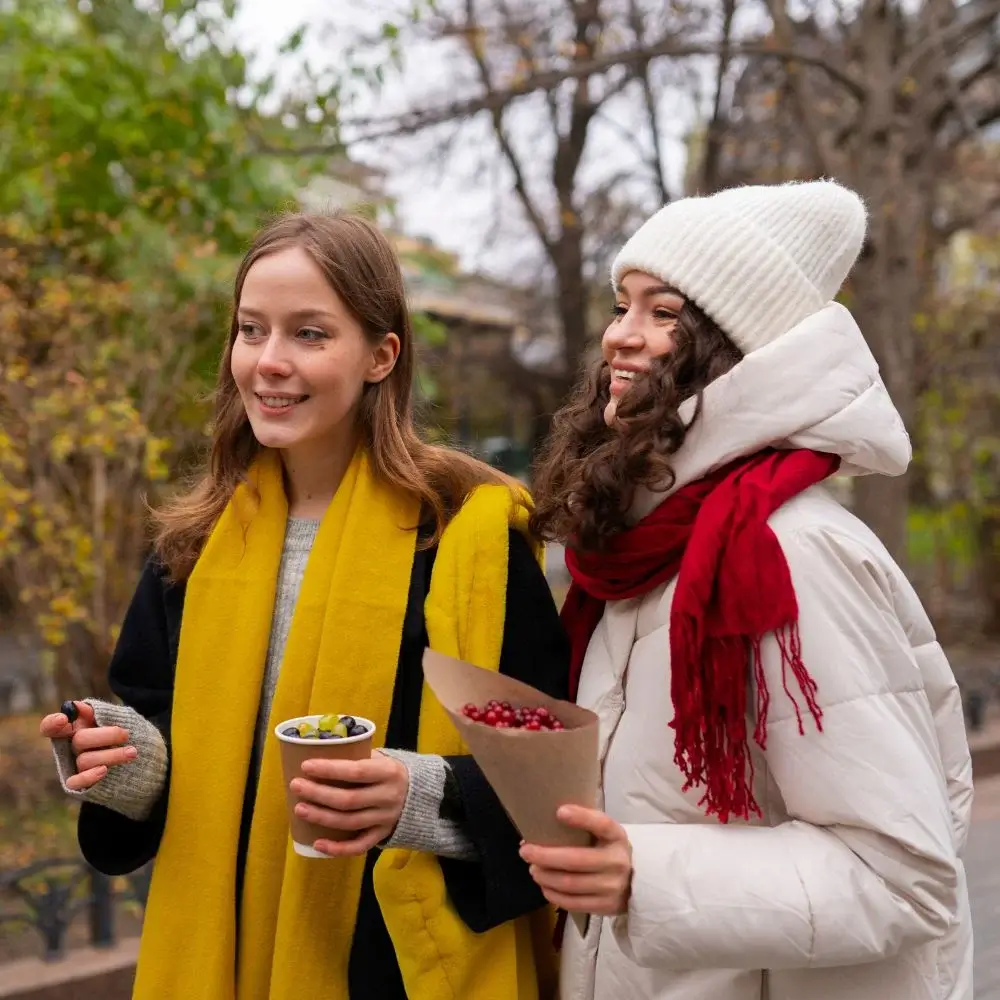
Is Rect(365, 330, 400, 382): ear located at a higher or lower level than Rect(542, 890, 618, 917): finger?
higher

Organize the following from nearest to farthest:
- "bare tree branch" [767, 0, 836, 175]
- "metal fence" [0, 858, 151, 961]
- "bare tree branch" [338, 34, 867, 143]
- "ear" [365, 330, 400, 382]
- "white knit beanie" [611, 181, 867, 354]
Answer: "white knit beanie" [611, 181, 867, 354]
"ear" [365, 330, 400, 382]
"metal fence" [0, 858, 151, 961]
"bare tree branch" [338, 34, 867, 143]
"bare tree branch" [767, 0, 836, 175]

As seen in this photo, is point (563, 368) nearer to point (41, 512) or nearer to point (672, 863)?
point (41, 512)

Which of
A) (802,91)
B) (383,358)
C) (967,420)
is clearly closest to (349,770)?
(383,358)

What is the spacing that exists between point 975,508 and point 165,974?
1027cm

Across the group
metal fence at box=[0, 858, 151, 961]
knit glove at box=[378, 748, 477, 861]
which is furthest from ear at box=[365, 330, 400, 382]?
metal fence at box=[0, 858, 151, 961]

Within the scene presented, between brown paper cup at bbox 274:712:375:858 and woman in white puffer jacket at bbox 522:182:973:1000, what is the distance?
31 cm

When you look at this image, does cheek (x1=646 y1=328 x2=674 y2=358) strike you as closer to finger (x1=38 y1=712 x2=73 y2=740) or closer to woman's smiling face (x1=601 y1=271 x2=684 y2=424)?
woman's smiling face (x1=601 y1=271 x2=684 y2=424)

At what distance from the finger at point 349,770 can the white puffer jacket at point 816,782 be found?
1.16ft

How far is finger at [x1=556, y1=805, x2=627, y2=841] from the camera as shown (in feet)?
4.36

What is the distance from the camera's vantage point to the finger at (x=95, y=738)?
5.94ft

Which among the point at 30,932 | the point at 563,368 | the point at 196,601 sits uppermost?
the point at 563,368

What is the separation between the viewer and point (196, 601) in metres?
2.01

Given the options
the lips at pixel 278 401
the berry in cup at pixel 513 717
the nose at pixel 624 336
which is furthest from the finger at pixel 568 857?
the lips at pixel 278 401

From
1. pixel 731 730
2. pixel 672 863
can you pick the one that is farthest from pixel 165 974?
pixel 731 730
